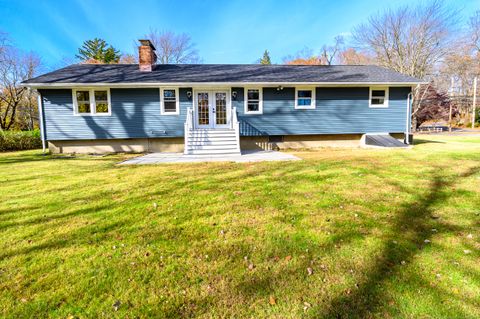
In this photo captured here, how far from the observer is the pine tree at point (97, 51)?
32.2 meters

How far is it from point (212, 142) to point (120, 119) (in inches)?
169

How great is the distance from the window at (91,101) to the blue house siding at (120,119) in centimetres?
19

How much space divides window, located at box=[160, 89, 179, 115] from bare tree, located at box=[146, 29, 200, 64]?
24.3 metres

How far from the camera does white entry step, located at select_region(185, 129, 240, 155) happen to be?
995 centimetres

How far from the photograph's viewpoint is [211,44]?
2911 cm

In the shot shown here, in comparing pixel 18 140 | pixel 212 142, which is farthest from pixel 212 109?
pixel 18 140

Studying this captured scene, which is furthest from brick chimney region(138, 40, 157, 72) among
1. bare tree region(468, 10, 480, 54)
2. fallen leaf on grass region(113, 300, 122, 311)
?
bare tree region(468, 10, 480, 54)

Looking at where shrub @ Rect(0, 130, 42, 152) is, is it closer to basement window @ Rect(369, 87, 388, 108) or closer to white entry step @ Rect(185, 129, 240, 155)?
white entry step @ Rect(185, 129, 240, 155)

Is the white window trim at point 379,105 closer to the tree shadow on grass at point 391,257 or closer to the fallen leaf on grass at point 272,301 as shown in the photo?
the tree shadow on grass at point 391,257

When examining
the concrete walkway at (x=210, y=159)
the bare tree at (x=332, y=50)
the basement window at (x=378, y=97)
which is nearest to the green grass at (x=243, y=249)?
the concrete walkway at (x=210, y=159)

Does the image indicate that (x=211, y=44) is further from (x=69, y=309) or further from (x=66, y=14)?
(x=69, y=309)

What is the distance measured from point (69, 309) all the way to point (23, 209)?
2834mm

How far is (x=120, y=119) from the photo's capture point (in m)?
11.3

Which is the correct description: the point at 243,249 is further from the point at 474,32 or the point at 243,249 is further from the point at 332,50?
the point at 474,32
